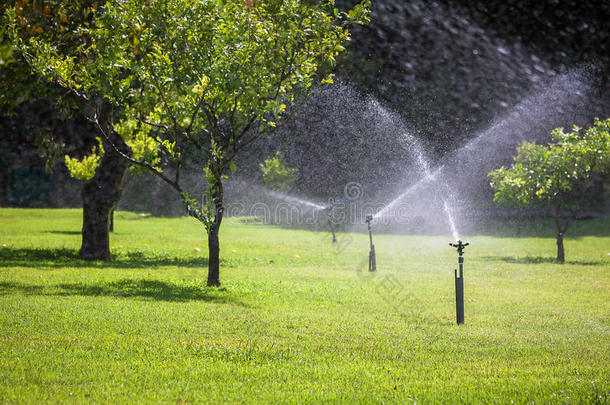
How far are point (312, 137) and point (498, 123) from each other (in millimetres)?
13878

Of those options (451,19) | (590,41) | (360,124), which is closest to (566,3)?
(590,41)

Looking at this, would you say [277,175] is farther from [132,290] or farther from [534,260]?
[132,290]

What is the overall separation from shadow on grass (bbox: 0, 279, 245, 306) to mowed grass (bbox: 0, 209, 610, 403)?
37 mm

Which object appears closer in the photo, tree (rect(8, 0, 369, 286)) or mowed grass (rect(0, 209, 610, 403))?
mowed grass (rect(0, 209, 610, 403))

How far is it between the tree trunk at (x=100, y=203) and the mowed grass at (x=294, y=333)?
837 mm

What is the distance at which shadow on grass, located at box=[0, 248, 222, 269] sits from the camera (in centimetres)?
1566

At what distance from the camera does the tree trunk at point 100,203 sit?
17.2m

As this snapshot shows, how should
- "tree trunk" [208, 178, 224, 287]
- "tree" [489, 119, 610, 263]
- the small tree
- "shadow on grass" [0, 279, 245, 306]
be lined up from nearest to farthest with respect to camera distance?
"shadow on grass" [0, 279, 245, 306] < "tree trunk" [208, 178, 224, 287] < "tree" [489, 119, 610, 263] < the small tree

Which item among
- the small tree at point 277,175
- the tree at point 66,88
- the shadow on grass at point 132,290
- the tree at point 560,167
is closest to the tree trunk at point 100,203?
the tree at point 66,88

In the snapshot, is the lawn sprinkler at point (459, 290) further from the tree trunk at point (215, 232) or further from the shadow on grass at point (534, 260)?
the shadow on grass at point (534, 260)

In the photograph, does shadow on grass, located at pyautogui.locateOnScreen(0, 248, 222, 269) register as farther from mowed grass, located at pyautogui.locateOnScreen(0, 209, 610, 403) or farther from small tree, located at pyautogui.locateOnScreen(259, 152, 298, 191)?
small tree, located at pyautogui.locateOnScreen(259, 152, 298, 191)

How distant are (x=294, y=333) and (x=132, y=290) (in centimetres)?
481

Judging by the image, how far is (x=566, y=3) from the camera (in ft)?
132

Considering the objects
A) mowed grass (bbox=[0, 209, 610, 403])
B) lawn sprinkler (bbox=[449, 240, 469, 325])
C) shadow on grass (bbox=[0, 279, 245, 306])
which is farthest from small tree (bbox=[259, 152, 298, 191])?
lawn sprinkler (bbox=[449, 240, 469, 325])
